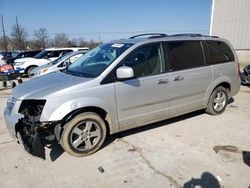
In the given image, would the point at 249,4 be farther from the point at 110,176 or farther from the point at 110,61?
the point at 110,176

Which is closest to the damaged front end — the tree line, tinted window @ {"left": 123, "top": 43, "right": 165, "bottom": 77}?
tinted window @ {"left": 123, "top": 43, "right": 165, "bottom": 77}

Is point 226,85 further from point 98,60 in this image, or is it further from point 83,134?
point 83,134

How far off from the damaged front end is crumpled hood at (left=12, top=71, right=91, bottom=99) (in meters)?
Result: 0.12

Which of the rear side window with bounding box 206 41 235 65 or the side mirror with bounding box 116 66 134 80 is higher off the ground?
the rear side window with bounding box 206 41 235 65

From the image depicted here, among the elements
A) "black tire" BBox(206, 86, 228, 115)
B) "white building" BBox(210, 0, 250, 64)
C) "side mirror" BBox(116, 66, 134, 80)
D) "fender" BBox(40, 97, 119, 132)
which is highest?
"white building" BBox(210, 0, 250, 64)

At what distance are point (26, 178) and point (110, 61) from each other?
6.97ft

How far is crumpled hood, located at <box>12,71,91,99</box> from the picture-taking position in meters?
3.24

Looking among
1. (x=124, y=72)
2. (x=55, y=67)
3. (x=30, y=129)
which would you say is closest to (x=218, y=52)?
(x=124, y=72)

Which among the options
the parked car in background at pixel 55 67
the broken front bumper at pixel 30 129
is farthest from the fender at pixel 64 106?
the parked car in background at pixel 55 67

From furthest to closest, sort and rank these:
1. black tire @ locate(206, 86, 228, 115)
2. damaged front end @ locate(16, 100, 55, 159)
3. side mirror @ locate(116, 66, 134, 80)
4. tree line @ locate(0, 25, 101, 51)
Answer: tree line @ locate(0, 25, 101, 51) < black tire @ locate(206, 86, 228, 115) < side mirror @ locate(116, 66, 134, 80) < damaged front end @ locate(16, 100, 55, 159)

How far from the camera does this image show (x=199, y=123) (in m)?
4.79

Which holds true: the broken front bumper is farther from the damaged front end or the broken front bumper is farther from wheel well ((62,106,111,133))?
wheel well ((62,106,111,133))

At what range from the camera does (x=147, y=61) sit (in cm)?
394

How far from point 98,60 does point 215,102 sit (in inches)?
115
